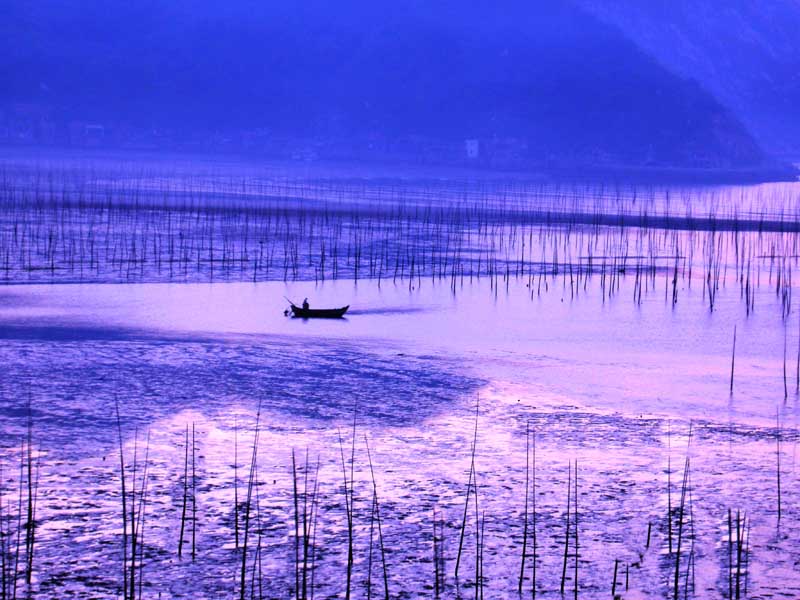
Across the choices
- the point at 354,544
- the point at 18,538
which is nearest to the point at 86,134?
the point at 354,544

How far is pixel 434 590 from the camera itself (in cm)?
653

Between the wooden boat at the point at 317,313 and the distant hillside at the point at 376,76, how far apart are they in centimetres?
10558

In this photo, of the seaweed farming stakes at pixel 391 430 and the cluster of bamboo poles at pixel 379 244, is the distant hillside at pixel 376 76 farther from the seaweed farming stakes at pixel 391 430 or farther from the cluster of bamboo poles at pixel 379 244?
Result: the seaweed farming stakes at pixel 391 430

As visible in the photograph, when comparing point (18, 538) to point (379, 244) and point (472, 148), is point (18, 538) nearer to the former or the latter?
point (379, 244)

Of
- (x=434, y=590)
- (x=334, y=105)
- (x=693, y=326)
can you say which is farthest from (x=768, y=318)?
(x=334, y=105)

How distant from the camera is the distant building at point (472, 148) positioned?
122 metres

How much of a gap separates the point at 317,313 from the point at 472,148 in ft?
357

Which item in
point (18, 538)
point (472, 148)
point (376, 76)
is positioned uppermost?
point (376, 76)

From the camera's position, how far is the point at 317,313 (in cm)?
1650

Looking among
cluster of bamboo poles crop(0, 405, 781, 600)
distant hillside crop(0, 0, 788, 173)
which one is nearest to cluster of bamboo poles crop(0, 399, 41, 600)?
cluster of bamboo poles crop(0, 405, 781, 600)

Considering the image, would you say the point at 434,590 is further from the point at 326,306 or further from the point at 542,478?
the point at 326,306

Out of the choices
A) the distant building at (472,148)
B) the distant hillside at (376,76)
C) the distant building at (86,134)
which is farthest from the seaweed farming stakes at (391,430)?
the distant building at (86,134)

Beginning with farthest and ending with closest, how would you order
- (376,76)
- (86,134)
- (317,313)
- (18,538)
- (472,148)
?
1. (376,76)
2. (86,134)
3. (472,148)
4. (317,313)
5. (18,538)

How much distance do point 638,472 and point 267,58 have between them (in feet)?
529
